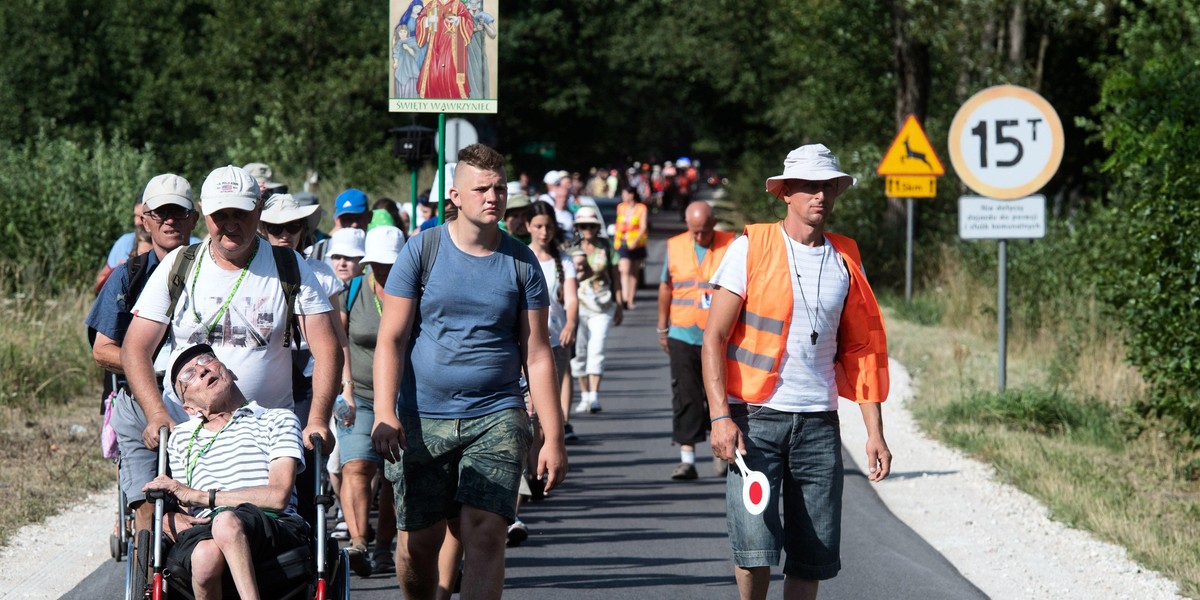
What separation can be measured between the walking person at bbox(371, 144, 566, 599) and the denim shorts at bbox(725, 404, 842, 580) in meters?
0.69

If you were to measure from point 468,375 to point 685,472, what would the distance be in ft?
18.4

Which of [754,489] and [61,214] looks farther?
[61,214]

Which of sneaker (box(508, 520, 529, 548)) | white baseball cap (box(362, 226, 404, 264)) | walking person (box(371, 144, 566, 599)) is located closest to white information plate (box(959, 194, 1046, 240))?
sneaker (box(508, 520, 529, 548))

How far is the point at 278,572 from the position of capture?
5324mm

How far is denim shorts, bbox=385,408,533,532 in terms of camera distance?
19.1 feet

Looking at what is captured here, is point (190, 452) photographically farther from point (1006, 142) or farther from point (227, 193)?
point (1006, 142)

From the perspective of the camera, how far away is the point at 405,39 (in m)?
9.12

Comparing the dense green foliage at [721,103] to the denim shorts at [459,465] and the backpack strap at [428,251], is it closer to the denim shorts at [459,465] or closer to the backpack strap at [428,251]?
the denim shorts at [459,465]

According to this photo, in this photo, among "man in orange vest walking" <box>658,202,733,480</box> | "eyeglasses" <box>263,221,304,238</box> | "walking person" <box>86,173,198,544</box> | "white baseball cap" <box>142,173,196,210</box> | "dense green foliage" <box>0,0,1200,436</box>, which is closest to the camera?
"walking person" <box>86,173,198,544</box>

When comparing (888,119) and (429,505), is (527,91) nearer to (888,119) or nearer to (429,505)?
(888,119)

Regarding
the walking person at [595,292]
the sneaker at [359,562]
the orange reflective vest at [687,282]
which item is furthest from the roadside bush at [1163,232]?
the sneaker at [359,562]

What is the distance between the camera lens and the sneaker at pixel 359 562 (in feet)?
23.9

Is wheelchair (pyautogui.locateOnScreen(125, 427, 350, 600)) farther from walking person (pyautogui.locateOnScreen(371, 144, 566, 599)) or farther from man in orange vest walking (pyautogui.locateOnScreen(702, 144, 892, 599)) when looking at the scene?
man in orange vest walking (pyautogui.locateOnScreen(702, 144, 892, 599))

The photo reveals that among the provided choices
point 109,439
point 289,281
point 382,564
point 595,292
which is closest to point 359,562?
point 382,564
